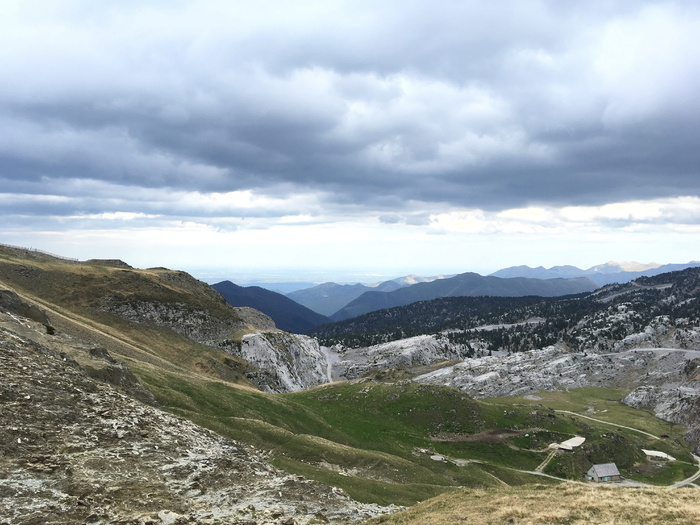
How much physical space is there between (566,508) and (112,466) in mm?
29752

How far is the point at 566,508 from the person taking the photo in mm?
27016

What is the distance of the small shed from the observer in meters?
87.5

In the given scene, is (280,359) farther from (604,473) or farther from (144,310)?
(604,473)

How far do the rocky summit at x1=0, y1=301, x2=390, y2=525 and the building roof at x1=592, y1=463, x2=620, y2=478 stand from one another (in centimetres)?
8178

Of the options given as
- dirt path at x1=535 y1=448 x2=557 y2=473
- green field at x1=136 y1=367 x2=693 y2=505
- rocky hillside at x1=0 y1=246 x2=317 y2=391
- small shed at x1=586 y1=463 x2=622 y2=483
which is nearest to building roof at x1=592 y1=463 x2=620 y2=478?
small shed at x1=586 y1=463 x2=622 y2=483

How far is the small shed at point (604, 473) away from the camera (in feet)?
287

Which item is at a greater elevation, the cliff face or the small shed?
the cliff face

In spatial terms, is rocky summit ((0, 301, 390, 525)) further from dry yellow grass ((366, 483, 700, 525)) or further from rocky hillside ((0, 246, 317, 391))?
rocky hillside ((0, 246, 317, 391))

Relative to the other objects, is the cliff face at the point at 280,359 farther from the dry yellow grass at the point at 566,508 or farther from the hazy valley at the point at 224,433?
the dry yellow grass at the point at 566,508

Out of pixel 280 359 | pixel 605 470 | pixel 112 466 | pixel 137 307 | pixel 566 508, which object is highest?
pixel 137 307

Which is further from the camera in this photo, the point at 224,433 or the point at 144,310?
the point at 144,310

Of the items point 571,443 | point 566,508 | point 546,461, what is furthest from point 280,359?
point 566,508

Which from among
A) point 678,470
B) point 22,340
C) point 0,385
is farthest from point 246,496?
point 678,470

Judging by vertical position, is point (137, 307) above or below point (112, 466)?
above
